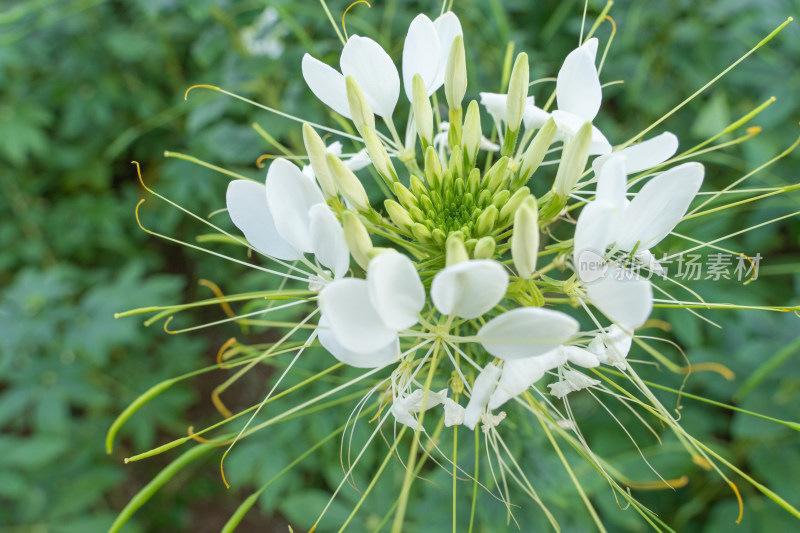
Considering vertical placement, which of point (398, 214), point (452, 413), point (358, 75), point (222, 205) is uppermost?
point (358, 75)

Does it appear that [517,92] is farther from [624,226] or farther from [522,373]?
[522,373]

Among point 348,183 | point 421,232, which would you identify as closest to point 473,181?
point 421,232

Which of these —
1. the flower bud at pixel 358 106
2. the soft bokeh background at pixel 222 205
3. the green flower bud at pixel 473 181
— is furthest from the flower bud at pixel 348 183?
the soft bokeh background at pixel 222 205

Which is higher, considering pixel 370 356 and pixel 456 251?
pixel 456 251

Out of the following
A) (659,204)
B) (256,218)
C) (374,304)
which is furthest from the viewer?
(256,218)

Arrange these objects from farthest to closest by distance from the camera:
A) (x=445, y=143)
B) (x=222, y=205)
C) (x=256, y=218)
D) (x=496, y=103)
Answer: (x=222, y=205), (x=445, y=143), (x=496, y=103), (x=256, y=218)

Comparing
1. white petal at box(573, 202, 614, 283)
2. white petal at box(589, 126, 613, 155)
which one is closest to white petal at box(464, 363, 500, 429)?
white petal at box(573, 202, 614, 283)
